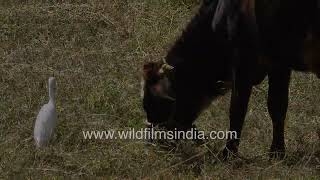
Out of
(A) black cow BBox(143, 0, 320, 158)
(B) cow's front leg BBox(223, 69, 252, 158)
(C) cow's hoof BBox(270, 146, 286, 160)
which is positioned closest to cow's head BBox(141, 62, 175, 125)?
(A) black cow BBox(143, 0, 320, 158)

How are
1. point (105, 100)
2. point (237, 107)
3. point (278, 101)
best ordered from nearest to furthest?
1. point (237, 107)
2. point (278, 101)
3. point (105, 100)

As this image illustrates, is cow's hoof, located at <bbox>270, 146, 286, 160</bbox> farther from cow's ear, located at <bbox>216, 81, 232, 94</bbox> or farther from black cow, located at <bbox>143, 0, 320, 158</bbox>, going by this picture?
cow's ear, located at <bbox>216, 81, 232, 94</bbox>

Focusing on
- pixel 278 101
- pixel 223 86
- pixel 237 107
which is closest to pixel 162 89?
pixel 223 86

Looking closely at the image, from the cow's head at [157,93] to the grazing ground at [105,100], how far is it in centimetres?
24

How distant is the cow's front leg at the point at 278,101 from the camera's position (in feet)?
15.2

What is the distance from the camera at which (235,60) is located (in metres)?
4.43

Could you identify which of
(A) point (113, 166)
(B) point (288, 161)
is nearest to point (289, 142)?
(B) point (288, 161)

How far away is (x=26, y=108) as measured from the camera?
17.1 ft

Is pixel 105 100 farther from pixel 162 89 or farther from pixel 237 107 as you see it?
pixel 237 107

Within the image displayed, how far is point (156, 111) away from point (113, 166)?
669 mm

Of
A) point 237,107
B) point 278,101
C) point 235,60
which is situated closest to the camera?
point 235,60

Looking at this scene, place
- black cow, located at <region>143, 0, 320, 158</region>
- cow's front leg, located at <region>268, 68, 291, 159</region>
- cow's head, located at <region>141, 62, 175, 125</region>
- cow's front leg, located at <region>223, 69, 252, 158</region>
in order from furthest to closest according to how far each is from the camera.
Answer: cow's head, located at <region>141, 62, 175, 125</region> → cow's front leg, located at <region>268, 68, 291, 159</region> → cow's front leg, located at <region>223, 69, 252, 158</region> → black cow, located at <region>143, 0, 320, 158</region>

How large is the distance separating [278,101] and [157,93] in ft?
2.73

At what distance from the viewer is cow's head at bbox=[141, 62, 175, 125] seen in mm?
4746
